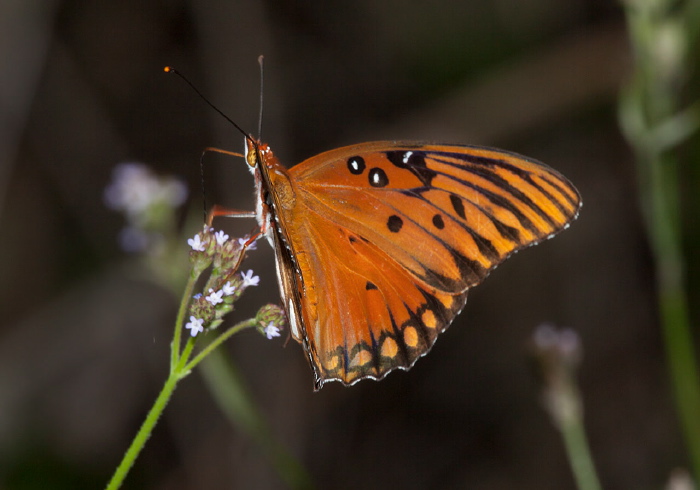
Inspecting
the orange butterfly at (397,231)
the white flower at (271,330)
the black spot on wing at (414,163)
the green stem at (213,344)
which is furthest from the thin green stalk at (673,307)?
the green stem at (213,344)

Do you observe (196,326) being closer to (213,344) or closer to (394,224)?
(213,344)

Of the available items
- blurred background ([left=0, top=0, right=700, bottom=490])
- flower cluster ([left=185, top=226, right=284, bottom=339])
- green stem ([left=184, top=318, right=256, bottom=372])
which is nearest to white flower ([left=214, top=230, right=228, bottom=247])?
flower cluster ([left=185, top=226, right=284, bottom=339])

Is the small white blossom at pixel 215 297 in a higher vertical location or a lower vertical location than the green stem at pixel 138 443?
higher

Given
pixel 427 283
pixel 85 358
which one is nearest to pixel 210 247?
pixel 427 283

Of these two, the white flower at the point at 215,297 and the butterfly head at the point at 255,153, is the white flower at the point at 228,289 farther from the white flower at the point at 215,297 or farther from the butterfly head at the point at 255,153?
the butterfly head at the point at 255,153

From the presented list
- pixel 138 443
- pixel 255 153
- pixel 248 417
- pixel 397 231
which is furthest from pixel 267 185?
pixel 248 417

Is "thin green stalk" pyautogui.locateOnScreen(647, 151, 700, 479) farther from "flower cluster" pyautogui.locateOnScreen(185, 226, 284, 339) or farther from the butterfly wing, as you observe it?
"flower cluster" pyautogui.locateOnScreen(185, 226, 284, 339)

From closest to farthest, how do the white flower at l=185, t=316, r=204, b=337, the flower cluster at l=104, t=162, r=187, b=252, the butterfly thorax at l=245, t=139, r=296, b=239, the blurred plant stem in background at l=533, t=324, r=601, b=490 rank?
the white flower at l=185, t=316, r=204, b=337 < the butterfly thorax at l=245, t=139, r=296, b=239 < the blurred plant stem in background at l=533, t=324, r=601, b=490 < the flower cluster at l=104, t=162, r=187, b=252

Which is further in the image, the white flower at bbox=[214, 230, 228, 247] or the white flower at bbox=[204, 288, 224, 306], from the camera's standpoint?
the white flower at bbox=[214, 230, 228, 247]
